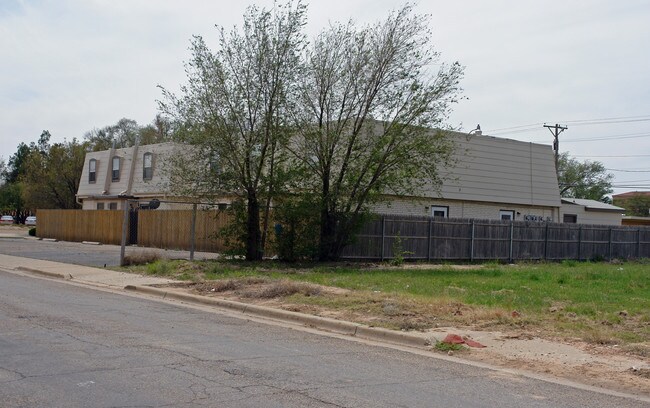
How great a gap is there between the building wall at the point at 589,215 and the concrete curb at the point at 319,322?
33118 millimetres

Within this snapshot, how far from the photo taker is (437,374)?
9.27 metres

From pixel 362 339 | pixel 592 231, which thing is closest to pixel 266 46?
pixel 362 339

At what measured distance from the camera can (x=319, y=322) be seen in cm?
1327

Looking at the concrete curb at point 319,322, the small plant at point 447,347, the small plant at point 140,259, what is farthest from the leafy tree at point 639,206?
the small plant at point 447,347

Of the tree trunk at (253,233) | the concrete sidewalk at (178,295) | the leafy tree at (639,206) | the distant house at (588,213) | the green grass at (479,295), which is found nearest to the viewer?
the concrete sidewalk at (178,295)

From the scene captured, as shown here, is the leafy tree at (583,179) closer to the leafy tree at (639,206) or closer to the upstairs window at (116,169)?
the leafy tree at (639,206)

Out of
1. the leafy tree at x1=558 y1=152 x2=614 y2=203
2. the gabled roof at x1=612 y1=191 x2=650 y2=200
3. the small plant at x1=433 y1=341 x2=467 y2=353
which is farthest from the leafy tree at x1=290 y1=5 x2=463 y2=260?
the gabled roof at x1=612 y1=191 x2=650 y2=200

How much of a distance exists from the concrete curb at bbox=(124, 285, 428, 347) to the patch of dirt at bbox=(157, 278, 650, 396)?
1.08 ft

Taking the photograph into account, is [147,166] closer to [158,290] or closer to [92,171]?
[92,171]

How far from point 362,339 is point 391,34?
15468mm

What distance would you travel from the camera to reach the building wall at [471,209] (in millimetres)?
33906

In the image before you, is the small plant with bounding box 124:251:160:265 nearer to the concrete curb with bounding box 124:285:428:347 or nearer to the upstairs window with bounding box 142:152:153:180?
the concrete curb with bounding box 124:285:428:347

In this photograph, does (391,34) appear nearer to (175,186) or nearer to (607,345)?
(175,186)

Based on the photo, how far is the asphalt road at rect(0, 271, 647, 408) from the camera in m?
7.44
